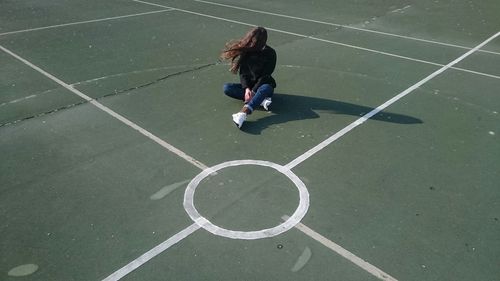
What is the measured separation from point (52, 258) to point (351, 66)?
268 inches

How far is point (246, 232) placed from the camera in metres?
4.11

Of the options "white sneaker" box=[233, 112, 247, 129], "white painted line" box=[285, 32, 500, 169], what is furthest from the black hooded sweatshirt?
"white painted line" box=[285, 32, 500, 169]

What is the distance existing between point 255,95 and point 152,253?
321 centimetres

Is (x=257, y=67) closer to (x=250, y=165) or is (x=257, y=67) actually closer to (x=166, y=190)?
(x=250, y=165)

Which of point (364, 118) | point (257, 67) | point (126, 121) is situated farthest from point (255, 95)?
point (126, 121)

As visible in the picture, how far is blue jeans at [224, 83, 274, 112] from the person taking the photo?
20.6 feet

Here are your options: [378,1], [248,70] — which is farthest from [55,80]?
[378,1]

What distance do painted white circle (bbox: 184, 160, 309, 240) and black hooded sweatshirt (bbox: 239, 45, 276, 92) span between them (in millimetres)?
1761

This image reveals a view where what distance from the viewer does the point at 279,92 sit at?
7.36m

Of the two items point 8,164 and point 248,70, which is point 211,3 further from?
point 8,164

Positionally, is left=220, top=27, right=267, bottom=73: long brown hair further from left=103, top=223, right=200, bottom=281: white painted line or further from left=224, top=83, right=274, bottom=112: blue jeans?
left=103, top=223, right=200, bottom=281: white painted line

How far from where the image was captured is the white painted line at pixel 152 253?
12.0 feet

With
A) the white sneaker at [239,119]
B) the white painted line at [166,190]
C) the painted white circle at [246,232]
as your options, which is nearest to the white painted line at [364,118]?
the painted white circle at [246,232]

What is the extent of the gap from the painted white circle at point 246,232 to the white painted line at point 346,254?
0.51 ft
